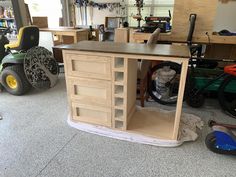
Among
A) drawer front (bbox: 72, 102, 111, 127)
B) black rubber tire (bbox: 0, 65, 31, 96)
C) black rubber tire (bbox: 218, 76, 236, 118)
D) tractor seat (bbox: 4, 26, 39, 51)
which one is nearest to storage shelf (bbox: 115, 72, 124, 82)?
drawer front (bbox: 72, 102, 111, 127)

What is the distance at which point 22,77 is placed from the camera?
2896mm

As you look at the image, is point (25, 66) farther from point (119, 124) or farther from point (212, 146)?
point (212, 146)

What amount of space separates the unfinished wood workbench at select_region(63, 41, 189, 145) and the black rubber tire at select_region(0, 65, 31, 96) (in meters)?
1.24

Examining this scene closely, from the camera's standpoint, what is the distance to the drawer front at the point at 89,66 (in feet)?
5.89

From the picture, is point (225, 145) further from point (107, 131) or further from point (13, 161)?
point (13, 161)

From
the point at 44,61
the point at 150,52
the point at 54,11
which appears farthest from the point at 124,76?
the point at 54,11

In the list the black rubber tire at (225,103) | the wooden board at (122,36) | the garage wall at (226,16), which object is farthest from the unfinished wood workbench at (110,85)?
the garage wall at (226,16)

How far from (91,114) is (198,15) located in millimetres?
1938

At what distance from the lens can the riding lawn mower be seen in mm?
2869

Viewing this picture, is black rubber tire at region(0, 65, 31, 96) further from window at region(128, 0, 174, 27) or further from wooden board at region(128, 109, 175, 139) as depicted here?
window at region(128, 0, 174, 27)

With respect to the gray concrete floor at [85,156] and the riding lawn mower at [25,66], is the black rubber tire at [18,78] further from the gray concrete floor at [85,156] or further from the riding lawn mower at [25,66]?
the gray concrete floor at [85,156]

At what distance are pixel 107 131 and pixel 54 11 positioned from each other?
452cm

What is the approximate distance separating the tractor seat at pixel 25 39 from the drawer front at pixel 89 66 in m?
1.46

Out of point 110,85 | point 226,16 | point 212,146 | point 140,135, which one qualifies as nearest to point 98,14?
point 226,16
